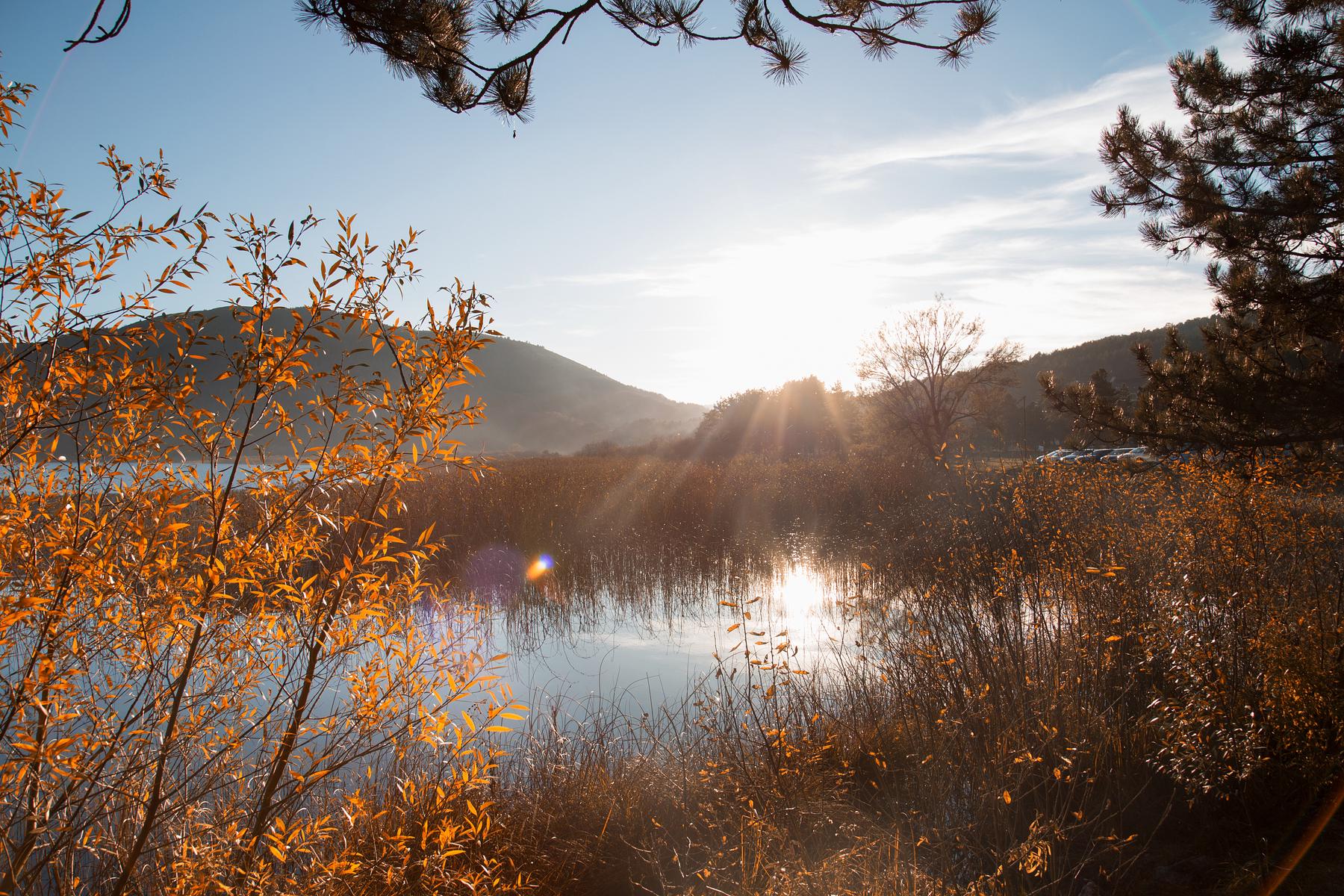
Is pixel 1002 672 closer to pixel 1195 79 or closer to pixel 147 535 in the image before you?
pixel 147 535

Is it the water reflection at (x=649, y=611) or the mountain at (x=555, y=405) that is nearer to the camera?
the water reflection at (x=649, y=611)

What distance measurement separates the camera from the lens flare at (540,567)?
361 inches

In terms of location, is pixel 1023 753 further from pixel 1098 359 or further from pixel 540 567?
pixel 1098 359

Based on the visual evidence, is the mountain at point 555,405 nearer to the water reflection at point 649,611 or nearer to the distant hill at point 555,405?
the distant hill at point 555,405

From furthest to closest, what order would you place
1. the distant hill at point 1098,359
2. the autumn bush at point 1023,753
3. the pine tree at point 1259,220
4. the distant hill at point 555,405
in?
1. the distant hill at point 555,405
2. the distant hill at point 1098,359
3. the pine tree at point 1259,220
4. the autumn bush at point 1023,753

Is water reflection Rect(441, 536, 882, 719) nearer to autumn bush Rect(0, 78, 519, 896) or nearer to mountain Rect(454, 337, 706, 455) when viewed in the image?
autumn bush Rect(0, 78, 519, 896)

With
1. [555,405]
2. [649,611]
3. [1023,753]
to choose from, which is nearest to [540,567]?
[649,611]

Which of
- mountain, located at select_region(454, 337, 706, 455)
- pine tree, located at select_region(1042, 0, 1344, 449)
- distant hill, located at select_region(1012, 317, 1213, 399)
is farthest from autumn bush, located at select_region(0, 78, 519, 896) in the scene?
mountain, located at select_region(454, 337, 706, 455)

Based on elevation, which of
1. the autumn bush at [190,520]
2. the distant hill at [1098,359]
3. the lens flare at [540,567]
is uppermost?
the distant hill at [1098,359]

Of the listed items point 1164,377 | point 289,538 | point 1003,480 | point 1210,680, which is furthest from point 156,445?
point 1164,377

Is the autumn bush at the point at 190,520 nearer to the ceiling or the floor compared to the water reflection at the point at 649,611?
nearer to the ceiling

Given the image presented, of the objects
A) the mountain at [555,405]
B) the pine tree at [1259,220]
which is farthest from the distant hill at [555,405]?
the pine tree at [1259,220]

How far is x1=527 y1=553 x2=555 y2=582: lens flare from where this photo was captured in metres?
9.16

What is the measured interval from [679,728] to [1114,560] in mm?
2880
